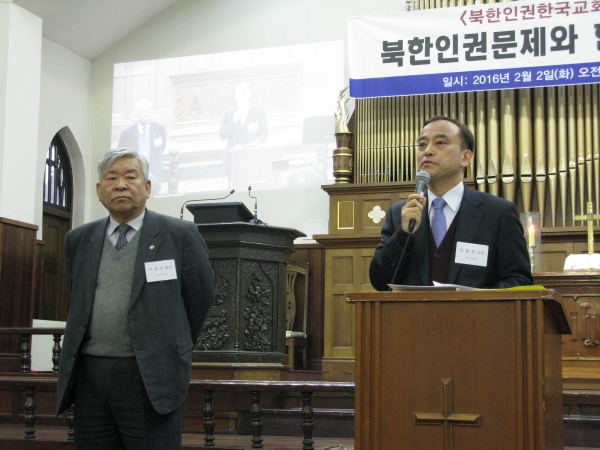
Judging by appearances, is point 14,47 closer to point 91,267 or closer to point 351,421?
point 351,421

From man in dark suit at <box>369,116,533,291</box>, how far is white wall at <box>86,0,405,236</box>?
215 inches

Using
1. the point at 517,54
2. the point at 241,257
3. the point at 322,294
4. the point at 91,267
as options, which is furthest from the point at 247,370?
the point at 517,54

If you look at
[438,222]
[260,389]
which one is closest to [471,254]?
[438,222]

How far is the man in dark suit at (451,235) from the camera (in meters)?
2.45

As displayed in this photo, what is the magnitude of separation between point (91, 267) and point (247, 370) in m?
2.37

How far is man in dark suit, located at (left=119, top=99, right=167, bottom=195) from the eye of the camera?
8.71m

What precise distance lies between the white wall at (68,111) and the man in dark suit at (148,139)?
1.63 feet

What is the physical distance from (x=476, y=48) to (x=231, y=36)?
2.96 metres

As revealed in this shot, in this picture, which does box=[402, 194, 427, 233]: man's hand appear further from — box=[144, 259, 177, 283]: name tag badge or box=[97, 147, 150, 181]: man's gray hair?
box=[97, 147, 150, 181]: man's gray hair

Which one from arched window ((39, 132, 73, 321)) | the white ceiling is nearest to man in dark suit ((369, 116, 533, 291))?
the white ceiling

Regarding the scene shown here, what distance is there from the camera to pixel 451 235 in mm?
2525

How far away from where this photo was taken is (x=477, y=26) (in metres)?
6.85

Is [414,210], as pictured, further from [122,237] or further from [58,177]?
[58,177]

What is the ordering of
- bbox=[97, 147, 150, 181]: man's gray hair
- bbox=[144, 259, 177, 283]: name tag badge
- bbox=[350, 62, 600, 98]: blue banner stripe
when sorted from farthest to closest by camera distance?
bbox=[350, 62, 600, 98]: blue banner stripe
bbox=[97, 147, 150, 181]: man's gray hair
bbox=[144, 259, 177, 283]: name tag badge
